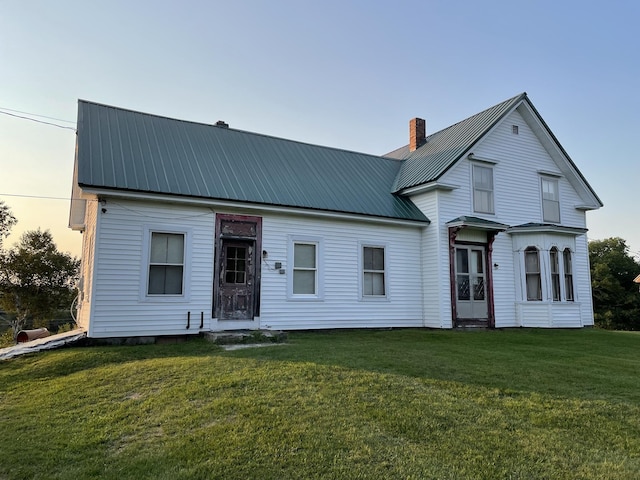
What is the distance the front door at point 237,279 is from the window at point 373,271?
11.7 feet

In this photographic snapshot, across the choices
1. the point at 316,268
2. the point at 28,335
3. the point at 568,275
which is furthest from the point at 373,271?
the point at 28,335

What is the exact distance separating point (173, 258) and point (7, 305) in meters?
28.0

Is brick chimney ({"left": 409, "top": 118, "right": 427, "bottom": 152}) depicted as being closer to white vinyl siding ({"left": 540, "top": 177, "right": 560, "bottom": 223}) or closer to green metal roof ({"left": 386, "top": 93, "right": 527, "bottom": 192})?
green metal roof ({"left": 386, "top": 93, "right": 527, "bottom": 192})

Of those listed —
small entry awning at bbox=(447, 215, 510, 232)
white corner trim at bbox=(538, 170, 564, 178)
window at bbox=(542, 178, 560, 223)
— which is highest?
white corner trim at bbox=(538, 170, 564, 178)

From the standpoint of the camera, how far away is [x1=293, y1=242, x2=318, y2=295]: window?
12789 millimetres

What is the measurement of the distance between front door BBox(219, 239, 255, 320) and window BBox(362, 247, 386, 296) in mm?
3574

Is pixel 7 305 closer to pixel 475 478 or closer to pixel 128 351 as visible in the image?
pixel 128 351

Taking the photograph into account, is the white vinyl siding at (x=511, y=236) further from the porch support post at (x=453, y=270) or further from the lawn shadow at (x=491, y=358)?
the lawn shadow at (x=491, y=358)

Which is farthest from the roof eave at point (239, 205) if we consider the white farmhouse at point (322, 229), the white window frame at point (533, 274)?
the white window frame at point (533, 274)

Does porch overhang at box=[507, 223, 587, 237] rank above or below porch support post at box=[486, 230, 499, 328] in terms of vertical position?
above

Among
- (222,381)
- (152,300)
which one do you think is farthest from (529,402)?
(152,300)

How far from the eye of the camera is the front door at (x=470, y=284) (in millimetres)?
14406

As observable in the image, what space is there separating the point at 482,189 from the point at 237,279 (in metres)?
8.89

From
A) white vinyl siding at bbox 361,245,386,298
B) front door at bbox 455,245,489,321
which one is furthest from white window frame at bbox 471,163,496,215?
white vinyl siding at bbox 361,245,386,298
